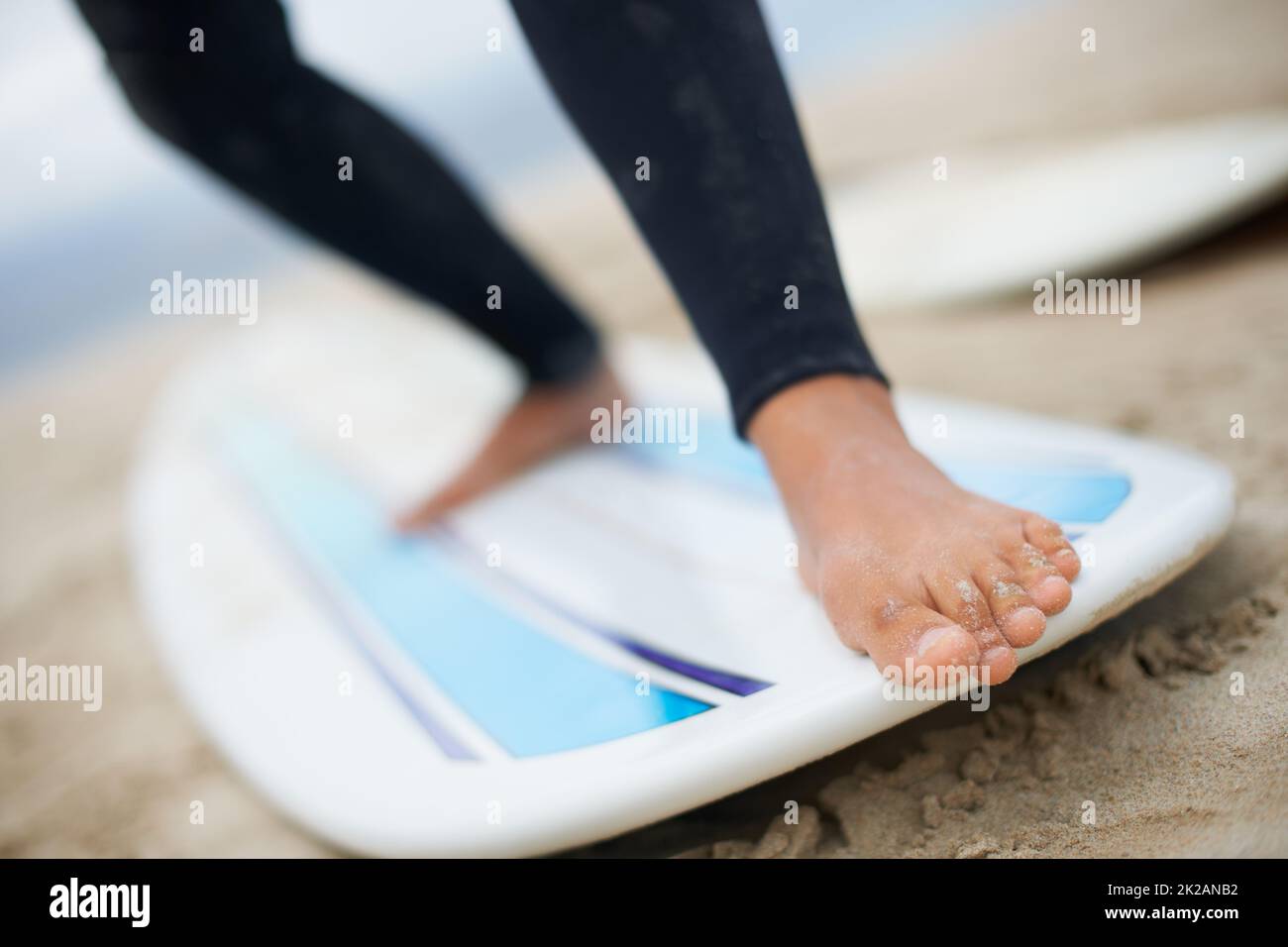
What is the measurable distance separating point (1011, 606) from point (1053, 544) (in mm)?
84

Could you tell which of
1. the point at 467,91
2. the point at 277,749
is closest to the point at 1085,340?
the point at 277,749

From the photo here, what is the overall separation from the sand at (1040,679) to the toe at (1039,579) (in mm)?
145

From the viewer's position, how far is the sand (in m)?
0.72

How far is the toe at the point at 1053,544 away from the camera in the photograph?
73 centimetres

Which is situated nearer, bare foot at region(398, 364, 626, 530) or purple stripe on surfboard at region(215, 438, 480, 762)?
purple stripe on surfboard at region(215, 438, 480, 762)

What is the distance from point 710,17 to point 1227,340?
108 centimetres

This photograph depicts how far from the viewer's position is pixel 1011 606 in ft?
2.29

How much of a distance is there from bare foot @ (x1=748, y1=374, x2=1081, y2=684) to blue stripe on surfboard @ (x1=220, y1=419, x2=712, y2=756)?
17 centimetres

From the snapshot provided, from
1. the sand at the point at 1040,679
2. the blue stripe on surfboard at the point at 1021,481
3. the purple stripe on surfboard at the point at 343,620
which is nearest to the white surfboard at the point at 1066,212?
the sand at the point at 1040,679

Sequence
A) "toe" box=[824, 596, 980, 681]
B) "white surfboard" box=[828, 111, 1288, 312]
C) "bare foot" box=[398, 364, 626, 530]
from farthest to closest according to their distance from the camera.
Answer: "white surfboard" box=[828, 111, 1288, 312]
"bare foot" box=[398, 364, 626, 530]
"toe" box=[824, 596, 980, 681]

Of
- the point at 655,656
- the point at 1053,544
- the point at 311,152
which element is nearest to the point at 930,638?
the point at 1053,544

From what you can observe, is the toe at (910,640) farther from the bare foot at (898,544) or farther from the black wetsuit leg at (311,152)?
the black wetsuit leg at (311,152)

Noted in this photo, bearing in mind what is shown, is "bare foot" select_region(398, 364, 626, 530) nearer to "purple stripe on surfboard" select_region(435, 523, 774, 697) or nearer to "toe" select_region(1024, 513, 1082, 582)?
"purple stripe on surfboard" select_region(435, 523, 774, 697)

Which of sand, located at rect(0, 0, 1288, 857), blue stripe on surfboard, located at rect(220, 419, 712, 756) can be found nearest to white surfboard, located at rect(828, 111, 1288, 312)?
sand, located at rect(0, 0, 1288, 857)
